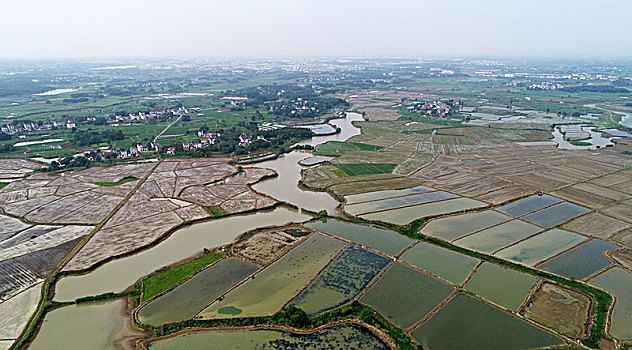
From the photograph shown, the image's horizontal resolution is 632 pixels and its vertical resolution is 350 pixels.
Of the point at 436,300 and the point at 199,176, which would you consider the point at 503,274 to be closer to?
the point at 436,300

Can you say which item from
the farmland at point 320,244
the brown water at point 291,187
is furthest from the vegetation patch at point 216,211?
the brown water at point 291,187

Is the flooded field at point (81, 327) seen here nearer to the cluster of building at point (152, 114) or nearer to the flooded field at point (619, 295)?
the flooded field at point (619, 295)

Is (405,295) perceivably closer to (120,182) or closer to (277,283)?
(277,283)

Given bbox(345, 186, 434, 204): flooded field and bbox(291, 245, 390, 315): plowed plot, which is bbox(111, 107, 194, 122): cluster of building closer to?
bbox(345, 186, 434, 204): flooded field

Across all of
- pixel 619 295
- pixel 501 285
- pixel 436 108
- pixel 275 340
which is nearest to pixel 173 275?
pixel 275 340

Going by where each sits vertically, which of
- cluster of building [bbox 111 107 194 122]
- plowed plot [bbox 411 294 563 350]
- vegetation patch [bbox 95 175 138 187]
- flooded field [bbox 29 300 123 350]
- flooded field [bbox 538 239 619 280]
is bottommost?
flooded field [bbox 29 300 123 350]

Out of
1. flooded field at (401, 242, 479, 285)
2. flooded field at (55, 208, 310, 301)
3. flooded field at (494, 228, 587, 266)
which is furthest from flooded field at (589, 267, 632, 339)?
flooded field at (55, 208, 310, 301)
